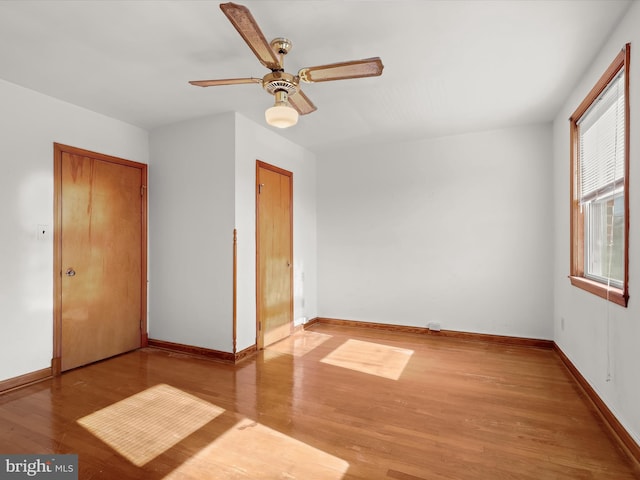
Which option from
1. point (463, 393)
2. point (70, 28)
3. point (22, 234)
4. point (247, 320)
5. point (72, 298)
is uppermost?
point (70, 28)

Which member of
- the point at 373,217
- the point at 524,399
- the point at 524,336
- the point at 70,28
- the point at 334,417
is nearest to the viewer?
the point at 70,28

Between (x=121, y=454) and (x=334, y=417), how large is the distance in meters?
1.34

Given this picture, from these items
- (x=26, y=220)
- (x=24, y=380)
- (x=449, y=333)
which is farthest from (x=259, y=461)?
(x=449, y=333)

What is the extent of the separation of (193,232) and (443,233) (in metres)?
3.13

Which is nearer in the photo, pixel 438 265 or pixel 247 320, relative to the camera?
pixel 247 320

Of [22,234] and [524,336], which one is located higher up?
[22,234]

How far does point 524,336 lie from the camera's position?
4215 millimetres

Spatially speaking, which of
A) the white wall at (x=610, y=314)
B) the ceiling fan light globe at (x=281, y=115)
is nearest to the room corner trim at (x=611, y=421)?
the white wall at (x=610, y=314)

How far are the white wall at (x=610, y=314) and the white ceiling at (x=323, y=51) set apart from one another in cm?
13

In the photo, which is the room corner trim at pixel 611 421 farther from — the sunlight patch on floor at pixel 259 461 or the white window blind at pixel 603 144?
the sunlight patch on floor at pixel 259 461

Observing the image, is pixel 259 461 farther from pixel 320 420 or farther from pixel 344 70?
pixel 344 70

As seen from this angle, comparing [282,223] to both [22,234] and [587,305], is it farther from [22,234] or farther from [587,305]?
[587,305]

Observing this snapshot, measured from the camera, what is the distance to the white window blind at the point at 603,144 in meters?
2.41

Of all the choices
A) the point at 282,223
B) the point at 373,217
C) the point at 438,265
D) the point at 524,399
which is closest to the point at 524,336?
the point at 438,265
